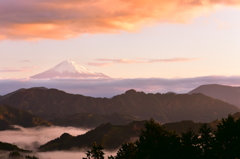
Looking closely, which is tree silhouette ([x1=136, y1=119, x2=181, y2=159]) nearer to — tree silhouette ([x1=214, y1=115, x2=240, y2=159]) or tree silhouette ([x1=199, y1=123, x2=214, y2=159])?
tree silhouette ([x1=199, y1=123, x2=214, y2=159])

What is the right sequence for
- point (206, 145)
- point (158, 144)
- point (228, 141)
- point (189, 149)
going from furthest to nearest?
point (206, 145), point (158, 144), point (189, 149), point (228, 141)

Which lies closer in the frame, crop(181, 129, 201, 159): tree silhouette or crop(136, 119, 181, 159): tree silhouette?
crop(181, 129, 201, 159): tree silhouette

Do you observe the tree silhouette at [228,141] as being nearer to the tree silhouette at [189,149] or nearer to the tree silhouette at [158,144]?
the tree silhouette at [189,149]

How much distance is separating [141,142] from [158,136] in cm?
418

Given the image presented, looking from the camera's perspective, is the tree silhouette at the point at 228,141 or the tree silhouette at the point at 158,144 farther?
the tree silhouette at the point at 158,144

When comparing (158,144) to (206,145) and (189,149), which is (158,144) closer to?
(189,149)

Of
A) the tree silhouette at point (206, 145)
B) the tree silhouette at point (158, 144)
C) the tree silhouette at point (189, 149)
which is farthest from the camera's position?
the tree silhouette at point (206, 145)

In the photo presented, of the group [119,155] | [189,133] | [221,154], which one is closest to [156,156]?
[189,133]

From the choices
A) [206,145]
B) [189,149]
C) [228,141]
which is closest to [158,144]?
[189,149]

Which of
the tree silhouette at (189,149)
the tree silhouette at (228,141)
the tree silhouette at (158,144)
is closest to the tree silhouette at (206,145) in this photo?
the tree silhouette at (228,141)

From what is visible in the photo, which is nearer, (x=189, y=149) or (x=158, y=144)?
(x=189, y=149)

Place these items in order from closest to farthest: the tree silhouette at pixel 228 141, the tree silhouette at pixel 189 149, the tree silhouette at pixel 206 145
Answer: the tree silhouette at pixel 228 141 < the tree silhouette at pixel 189 149 < the tree silhouette at pixel 206 145

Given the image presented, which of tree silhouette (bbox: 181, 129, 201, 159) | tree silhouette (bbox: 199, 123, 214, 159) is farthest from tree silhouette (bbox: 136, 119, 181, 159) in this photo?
tree silhouette (bbox: 199, 123, 214, 159)

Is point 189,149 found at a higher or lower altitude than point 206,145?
higher
